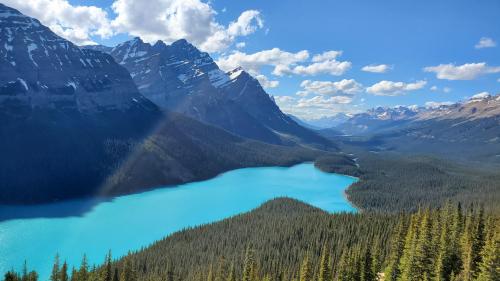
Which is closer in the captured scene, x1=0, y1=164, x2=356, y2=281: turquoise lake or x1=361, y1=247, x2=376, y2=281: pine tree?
x1=361, y1=247, x2=376, y2=281: pine tree

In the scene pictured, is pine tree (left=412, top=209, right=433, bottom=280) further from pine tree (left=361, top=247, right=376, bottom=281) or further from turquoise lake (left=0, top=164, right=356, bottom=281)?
turquoise lake (left=0, top=164, right=356, bottom=281)

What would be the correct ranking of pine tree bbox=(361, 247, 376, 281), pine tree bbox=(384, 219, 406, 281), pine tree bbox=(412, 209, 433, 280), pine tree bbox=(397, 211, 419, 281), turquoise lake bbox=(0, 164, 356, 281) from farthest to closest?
turquoise lake bbox=(0, 164, 356, 281), pine tree bbox=(384, 219, 406, 281), pine tree bbox=(361, 247, 376, 281), pine tree bbox=(412, 209, 433, 280), pine tree bbox=(397, 211, 419, 281)

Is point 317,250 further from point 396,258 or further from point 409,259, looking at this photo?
point 409,259

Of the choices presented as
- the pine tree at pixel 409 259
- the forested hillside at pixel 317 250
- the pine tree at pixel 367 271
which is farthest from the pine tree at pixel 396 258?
the pine tree at pixel 367 271

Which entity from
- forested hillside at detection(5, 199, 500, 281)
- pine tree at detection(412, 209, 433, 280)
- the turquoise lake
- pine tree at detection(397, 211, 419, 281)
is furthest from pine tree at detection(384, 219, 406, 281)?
the turquoise lake

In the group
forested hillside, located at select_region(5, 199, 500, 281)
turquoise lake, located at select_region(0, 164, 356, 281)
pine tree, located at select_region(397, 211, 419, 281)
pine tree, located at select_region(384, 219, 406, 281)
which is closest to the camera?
pine tree, located at select_region(397, 211, 419, 281)

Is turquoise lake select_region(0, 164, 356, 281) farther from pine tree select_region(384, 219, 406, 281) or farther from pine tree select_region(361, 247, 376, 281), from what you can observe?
pine tree select_region(384, 219, 406, 281)

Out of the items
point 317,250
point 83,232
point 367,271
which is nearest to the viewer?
point 367,271

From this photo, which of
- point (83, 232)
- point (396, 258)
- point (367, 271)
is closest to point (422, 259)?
point (367, 271)
